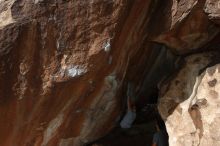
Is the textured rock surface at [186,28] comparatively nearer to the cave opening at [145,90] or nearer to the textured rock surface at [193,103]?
the textured rock surface at [193,103]

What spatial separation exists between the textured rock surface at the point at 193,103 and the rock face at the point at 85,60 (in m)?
0.01

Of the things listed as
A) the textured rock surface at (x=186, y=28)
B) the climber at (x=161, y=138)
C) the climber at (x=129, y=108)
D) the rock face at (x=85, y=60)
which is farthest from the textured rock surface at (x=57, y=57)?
the climber at (x=161, y=138)

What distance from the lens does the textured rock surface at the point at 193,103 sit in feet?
18.5

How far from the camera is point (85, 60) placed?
17.9 ft

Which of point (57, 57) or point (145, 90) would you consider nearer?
point (57, 57)

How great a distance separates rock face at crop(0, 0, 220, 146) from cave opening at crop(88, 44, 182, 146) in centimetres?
11

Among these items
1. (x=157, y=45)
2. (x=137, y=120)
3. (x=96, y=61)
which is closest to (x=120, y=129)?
(x=137, y=120)

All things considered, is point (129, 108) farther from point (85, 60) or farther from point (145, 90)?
point (85, 60)

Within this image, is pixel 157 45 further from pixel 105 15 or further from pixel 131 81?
pixel 105 15

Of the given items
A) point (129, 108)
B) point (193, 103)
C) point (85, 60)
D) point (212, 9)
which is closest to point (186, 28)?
point (212, 9)

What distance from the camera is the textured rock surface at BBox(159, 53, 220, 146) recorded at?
18.5 feet

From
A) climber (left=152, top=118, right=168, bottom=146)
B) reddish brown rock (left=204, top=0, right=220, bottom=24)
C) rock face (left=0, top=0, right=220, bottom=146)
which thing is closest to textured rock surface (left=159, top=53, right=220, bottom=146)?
rock face (left=0, top=0, right=220, bottom=146)

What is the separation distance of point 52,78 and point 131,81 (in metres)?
1.58

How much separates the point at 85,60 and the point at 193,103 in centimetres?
151
